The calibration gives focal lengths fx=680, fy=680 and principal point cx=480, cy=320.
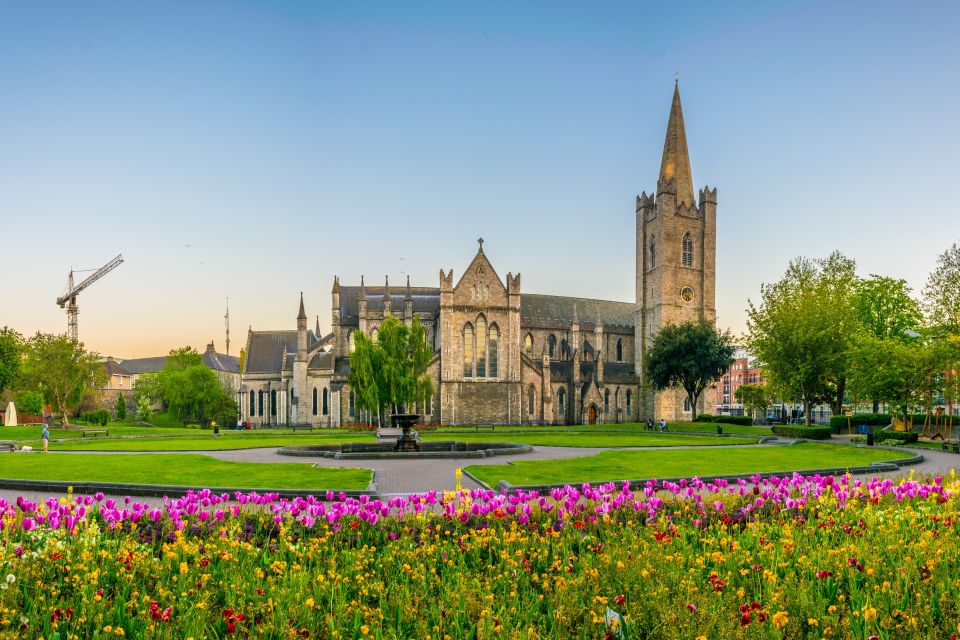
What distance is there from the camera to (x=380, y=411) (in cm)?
5491

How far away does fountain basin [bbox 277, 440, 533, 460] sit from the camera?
2786cm

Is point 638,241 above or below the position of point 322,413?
above

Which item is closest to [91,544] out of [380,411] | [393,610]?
[393,610]

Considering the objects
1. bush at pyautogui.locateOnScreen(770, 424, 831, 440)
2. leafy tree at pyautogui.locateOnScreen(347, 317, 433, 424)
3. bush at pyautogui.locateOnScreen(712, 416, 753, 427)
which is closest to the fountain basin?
leafy tree at pyautogui.locateOnScreen(347, 317, 433, 424)

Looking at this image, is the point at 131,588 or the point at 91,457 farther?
the point at 91,457

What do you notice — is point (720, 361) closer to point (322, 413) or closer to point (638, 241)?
point (638, 241)

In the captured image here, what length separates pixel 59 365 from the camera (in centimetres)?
6359

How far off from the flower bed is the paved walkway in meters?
7.40

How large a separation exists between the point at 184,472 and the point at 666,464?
1547 cm

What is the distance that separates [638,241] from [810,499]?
69401mm

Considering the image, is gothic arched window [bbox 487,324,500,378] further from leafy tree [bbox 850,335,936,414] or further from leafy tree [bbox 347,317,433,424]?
leafy tree [bbox 850,335,936,414]

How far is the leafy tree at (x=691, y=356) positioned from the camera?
204ft

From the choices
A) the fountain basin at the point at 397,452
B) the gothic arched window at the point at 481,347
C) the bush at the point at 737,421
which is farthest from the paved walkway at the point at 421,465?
the gothic arched window at the point at 481,347

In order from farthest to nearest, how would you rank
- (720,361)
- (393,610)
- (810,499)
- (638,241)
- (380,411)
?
(638,241)
(720,361)
(380,411)
(810,499)
(393,610)
